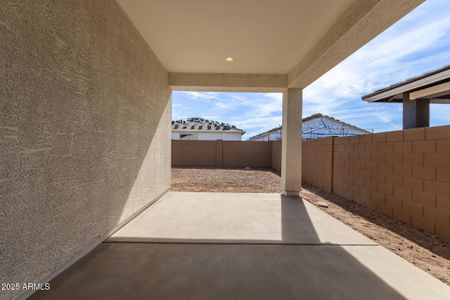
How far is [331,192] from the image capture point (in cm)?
691

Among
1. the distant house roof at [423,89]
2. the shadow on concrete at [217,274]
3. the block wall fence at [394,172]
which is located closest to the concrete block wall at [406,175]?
the block wall fence at [394,172]

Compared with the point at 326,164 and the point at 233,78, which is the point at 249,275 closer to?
the point at 233,78

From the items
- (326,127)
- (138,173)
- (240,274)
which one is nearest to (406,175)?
(240,274)

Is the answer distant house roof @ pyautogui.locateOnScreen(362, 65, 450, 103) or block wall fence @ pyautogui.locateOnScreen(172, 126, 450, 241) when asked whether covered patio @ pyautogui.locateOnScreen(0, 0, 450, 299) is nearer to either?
block wall fence @ pyautogui.locateOnScreen(172, 126, 450, 241)

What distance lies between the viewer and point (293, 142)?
605 centimetres

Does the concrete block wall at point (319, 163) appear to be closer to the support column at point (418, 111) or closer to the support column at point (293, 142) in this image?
the support column at point (293, 142)

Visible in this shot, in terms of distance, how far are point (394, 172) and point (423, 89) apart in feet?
13.8

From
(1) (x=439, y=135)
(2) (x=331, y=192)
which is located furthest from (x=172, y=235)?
(2) (x=331, y=192)

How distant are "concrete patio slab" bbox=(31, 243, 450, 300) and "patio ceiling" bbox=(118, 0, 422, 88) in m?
2.64

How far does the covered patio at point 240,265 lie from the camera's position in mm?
2010

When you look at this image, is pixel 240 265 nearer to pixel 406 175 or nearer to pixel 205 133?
pixel 406 175

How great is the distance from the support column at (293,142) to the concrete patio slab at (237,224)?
67 cm

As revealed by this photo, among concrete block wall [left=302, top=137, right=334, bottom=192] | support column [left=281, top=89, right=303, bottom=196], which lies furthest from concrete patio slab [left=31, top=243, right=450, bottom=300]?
concrete block wall [left=302, top=137, right=334, bottom=192]

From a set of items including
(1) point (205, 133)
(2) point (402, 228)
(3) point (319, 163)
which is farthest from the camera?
(1) point (205, 133)
